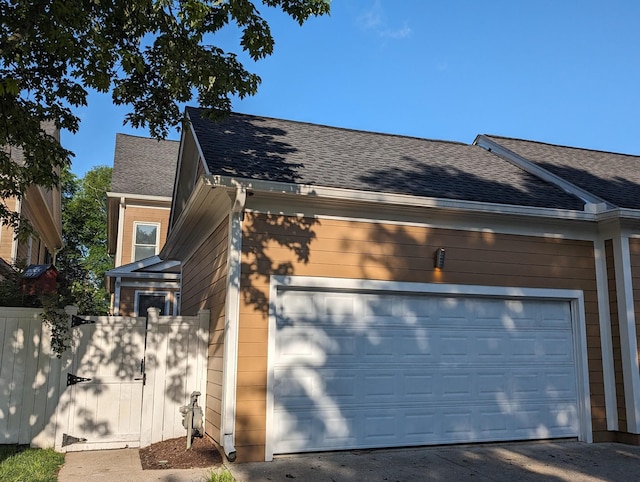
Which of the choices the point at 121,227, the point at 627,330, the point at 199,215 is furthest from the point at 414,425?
the point at 121,227

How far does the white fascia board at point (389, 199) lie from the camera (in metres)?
6.65

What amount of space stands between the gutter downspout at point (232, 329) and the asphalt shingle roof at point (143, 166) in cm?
1216

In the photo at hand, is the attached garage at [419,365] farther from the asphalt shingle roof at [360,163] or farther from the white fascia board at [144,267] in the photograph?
the white fascia board at [144,267]

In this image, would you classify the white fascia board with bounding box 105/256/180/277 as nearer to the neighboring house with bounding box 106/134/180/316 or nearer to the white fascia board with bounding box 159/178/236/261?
the neighboring house with bounding box 106/134/180/316

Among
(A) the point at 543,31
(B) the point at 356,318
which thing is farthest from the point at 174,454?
(A) the point at 543,31

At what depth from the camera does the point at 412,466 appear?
625cm

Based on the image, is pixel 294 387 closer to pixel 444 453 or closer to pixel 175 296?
pixel 444 453

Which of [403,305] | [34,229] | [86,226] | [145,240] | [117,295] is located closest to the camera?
[403,305]

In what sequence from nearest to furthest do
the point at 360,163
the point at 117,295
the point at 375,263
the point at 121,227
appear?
1. the point at 375,263
2. the point at 360,163
3. the point at 117,295
4. the point at 121,227

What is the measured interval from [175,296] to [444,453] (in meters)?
10.1

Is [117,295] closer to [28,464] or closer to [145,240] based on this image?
[145,240]

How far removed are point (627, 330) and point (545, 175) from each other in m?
3.05

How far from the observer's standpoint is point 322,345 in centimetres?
702

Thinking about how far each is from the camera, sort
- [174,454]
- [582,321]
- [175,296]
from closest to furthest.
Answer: [174,454] → [582,321] → [175,296]
